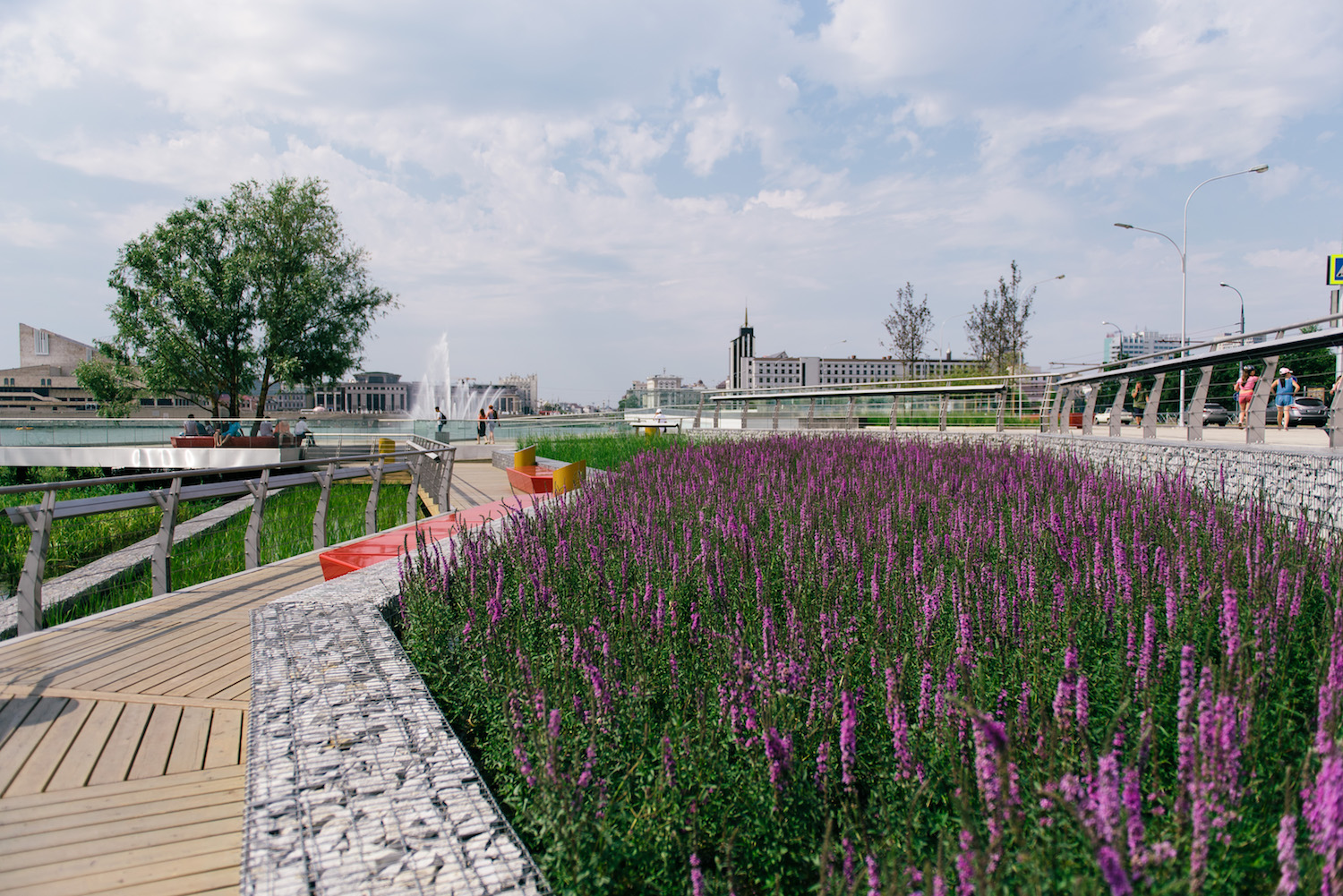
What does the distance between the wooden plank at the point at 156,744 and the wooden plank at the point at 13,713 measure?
1.58 ft

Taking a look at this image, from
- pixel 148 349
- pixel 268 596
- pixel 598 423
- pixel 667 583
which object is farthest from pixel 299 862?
pixel 148 349

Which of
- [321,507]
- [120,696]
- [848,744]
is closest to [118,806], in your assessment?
[120,696]

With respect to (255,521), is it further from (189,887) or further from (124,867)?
(189,887)

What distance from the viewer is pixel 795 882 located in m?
2.00

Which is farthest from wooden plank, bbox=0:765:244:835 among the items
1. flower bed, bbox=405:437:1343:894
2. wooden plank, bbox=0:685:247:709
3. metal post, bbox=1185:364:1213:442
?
metal post, bbox=1185:364:1213:442

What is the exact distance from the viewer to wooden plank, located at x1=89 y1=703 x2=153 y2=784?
2.73 m

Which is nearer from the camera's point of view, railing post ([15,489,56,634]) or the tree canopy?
railing post ([15,489,56,634])

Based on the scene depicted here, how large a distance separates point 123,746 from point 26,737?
0.41m

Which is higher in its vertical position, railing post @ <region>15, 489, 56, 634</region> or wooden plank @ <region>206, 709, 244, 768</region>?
railing post @ <region>15, 489, 56, 634</region>

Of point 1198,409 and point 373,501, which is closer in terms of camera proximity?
point 1198,409

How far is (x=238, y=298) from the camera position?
108 feet

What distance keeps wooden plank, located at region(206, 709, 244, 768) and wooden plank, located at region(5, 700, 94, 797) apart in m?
0.49

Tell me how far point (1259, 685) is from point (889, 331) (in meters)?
42.6

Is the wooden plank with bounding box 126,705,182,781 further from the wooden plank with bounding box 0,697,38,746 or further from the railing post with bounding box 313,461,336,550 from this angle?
the railing post with bounding box 313,461,336,550
